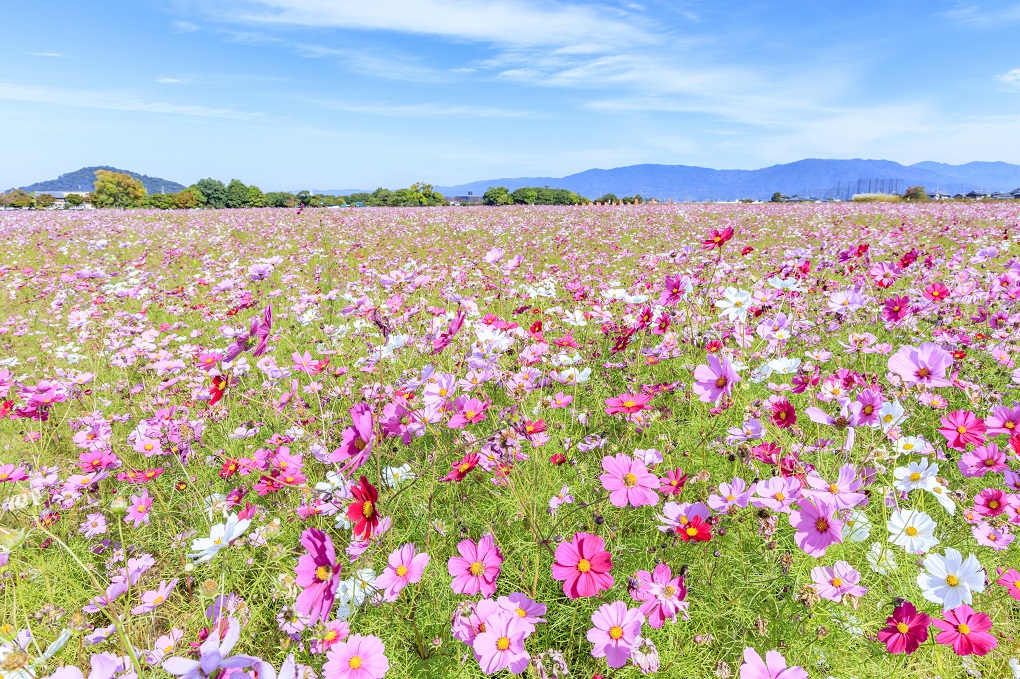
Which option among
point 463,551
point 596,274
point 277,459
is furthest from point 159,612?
point 596,274

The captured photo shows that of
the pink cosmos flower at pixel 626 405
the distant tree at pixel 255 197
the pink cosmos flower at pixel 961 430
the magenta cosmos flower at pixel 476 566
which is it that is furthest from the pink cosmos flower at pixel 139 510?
the distant tree at pixel 255 197

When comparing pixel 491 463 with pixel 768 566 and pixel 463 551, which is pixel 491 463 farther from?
pixel 768 566

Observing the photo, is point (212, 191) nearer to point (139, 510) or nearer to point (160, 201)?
point (160, 201)

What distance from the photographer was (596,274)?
5934mm

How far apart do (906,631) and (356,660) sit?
1.17 m

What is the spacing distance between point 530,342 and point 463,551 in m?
1.81

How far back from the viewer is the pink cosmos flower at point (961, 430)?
1.44 meters

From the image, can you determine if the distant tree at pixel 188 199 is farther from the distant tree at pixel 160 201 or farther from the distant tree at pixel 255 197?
the distant tree at pixel 255 197

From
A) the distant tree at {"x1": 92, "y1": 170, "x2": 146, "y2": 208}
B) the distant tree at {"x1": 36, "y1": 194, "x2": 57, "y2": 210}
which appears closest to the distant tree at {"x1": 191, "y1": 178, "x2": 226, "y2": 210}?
the distant tree at {"x1": 92, "y1": 170, "x2": 146, "y2": 208}

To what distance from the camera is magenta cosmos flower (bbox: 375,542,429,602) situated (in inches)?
47.0

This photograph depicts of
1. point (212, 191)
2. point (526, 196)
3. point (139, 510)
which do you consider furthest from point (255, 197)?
point (139, 510)

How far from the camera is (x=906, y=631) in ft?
3.45

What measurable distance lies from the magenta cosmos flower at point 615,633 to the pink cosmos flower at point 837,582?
481 millimetres

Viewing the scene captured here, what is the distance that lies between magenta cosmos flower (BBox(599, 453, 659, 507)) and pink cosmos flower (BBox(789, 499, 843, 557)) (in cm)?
34
